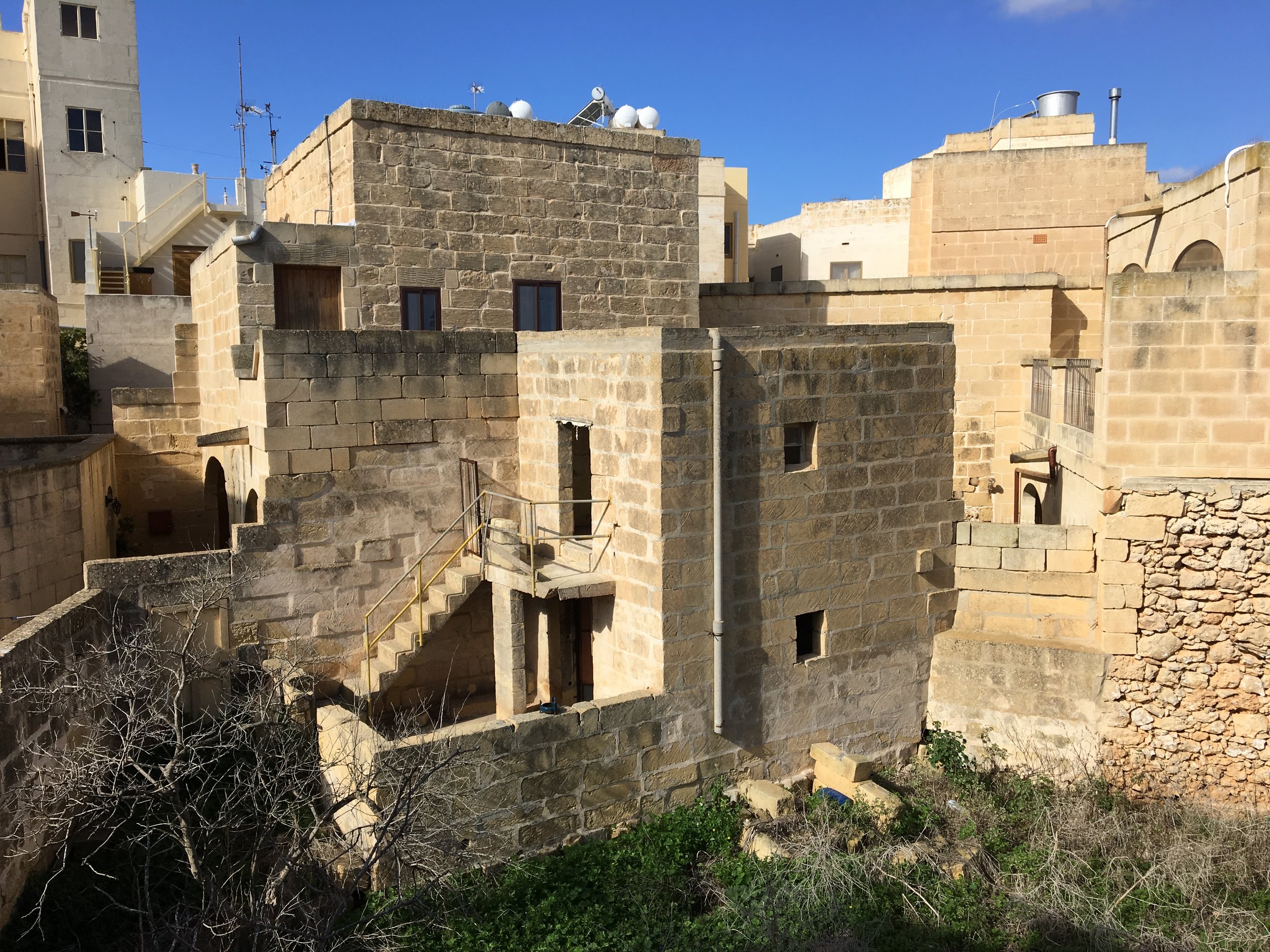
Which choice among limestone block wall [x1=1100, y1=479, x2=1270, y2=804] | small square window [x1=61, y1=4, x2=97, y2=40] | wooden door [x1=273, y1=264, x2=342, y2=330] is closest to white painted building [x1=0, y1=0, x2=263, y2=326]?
small square window [x1=61, y1=4, x2=97, y2=40]

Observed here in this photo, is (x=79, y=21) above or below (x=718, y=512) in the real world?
above

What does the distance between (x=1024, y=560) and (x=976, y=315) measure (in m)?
6.58

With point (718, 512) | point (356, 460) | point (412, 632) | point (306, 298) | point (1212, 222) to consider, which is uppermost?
point (1212, 222)

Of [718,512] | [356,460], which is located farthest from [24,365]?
[718,512]

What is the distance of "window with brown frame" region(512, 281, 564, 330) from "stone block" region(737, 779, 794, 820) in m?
6.63

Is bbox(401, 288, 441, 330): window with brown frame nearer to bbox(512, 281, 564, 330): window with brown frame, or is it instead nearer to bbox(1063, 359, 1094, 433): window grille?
bbox(512, 281, 564, 330): window with brown frame

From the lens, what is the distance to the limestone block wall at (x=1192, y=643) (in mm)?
9961

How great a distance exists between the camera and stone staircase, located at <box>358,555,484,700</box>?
10.4m

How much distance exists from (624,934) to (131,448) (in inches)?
434

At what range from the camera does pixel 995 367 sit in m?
16.5

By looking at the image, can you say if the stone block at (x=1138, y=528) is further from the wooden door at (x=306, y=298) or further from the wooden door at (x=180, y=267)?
the wooden door at (x=180, y=267)

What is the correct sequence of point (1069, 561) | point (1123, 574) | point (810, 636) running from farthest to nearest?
point (1069, 561) < point (810, 636) < point (1123, 574)

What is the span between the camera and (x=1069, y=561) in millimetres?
10812

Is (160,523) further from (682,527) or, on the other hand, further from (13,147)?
(13,147)
